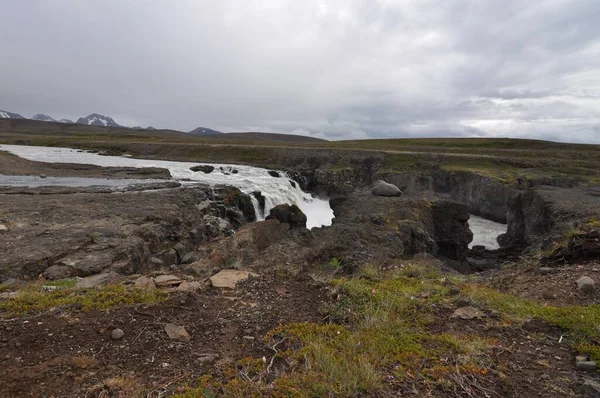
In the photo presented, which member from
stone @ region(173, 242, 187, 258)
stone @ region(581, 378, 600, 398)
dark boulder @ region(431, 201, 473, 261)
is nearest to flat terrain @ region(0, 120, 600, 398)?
stone @ region(581, 378, 600, 398)

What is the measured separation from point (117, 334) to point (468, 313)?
566cm

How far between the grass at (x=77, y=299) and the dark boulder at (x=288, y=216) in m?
19.4

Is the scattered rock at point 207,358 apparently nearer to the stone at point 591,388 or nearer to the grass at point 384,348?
the grass at point 384,348

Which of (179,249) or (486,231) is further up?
(179,249)

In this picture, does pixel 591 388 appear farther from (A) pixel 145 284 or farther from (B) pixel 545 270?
(A) pixel 145 284

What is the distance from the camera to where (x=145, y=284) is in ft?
22.9

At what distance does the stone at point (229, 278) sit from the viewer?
284 inches

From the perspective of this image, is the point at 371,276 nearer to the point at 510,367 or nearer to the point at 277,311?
the point at 277,311

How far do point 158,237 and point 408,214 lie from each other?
14.0 metres

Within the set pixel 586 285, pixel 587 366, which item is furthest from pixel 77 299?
pixel 586 285

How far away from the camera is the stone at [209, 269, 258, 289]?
7.20 meters

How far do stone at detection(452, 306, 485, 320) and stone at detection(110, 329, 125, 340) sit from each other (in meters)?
5.31

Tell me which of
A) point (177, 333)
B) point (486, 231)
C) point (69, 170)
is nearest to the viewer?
point (177, 333)

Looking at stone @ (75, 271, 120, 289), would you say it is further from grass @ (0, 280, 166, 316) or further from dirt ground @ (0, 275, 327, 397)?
dirt ground @ (0, 275, 327, 397)
